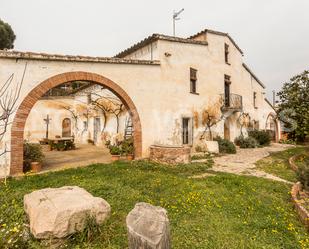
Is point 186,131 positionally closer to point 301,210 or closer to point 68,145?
point 68,145

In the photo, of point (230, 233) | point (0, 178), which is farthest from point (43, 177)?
point (230, 233)

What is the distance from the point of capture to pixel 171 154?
34.3ft

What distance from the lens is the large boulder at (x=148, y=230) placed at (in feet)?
7.17

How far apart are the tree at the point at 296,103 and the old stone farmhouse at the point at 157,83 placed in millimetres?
4773

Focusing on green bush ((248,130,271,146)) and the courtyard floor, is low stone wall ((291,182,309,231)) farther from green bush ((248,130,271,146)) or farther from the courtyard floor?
green bush ((248,130,271,146))

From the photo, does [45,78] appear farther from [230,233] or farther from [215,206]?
[230,233]

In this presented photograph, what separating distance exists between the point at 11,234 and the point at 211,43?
15164mm

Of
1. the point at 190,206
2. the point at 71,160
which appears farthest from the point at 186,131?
the point at 190,206

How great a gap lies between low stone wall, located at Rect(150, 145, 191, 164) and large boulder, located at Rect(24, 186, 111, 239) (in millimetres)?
6285

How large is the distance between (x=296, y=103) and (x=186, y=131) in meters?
5.97

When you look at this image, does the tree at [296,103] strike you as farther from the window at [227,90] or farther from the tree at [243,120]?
the tree at [243,120]

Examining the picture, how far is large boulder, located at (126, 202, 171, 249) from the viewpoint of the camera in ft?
7.17

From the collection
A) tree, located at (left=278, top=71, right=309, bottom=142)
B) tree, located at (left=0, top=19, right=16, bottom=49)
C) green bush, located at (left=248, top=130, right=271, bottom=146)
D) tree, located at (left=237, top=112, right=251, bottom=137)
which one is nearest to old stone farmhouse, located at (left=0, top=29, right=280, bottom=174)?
tree, located at (left=237, top=112, right=251, bottom=137)

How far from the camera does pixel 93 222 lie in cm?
392
